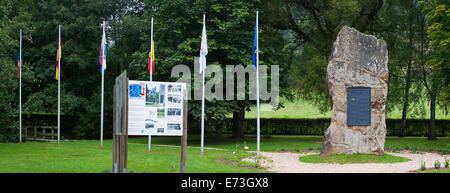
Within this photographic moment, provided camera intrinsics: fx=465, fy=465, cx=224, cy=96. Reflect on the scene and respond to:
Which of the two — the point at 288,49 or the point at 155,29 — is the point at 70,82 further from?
the point at 288,49

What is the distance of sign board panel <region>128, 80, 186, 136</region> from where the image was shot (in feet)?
38.5

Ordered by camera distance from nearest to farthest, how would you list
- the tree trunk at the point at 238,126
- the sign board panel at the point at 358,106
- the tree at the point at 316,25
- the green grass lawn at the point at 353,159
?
1. the green grass lawn at the point at 353,159
2. the sign board panel at the point at 358,106
3. the tree at the point at 316,25
4. the tree trunk at the point at 238,126

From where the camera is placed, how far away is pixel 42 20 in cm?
3388

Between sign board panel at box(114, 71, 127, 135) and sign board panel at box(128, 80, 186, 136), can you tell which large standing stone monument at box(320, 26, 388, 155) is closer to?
sign board panel at box(128, 80, 186, 136)

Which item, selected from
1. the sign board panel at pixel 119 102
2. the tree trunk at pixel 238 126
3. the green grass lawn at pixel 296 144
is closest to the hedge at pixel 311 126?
the tree trunk at pixel 238 126

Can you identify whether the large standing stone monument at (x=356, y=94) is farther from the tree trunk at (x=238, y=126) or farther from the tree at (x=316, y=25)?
the tree trunk at (x=238, y=126)

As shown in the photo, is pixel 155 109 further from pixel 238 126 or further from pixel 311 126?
pixel 311 126

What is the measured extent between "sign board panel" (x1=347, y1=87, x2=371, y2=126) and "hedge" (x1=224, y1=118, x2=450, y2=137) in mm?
19368

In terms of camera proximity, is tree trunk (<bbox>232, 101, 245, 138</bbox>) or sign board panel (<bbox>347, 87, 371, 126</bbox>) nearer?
sign board panel (<bbox>347, 87, 371, 126</bbox>)

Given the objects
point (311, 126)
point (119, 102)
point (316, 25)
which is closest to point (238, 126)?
point (311, 126)

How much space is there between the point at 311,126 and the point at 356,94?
2038cm

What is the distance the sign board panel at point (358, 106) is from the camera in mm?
17828

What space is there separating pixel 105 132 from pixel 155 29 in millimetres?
10259

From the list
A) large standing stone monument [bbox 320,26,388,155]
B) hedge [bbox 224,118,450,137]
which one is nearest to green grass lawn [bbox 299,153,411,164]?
large standing stone monument [bbox 320,26,388,155]
